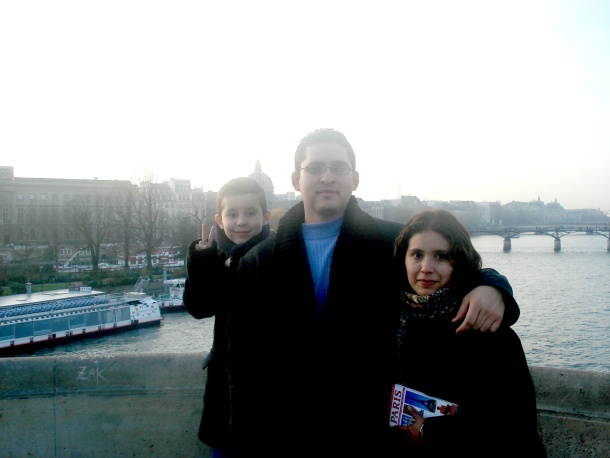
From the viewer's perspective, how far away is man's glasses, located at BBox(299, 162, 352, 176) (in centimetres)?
180

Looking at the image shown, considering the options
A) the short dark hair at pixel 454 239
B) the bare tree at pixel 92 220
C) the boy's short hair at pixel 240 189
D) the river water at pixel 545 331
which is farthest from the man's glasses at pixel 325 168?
the bare tree at pixel 92 220

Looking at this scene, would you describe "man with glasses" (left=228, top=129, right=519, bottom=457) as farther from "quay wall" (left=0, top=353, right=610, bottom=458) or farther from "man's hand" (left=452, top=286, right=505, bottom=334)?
"quay wall" (left=0, top=353, right=610, bottom=458)

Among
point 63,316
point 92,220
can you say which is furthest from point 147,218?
point 63,316

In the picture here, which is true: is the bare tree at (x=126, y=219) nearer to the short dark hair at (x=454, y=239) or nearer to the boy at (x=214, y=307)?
the boy at (x=214, y=307)

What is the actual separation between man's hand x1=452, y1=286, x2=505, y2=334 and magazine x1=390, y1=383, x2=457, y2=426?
0.67ft

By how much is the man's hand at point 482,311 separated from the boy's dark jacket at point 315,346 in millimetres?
40

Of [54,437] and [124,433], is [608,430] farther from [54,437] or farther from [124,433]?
[54,437]

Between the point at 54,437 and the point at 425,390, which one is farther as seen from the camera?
the point at 54,437

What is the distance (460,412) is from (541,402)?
922 millimetres

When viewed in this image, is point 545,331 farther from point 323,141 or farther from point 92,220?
point 92,220

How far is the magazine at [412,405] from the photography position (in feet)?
4.83

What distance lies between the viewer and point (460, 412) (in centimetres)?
144

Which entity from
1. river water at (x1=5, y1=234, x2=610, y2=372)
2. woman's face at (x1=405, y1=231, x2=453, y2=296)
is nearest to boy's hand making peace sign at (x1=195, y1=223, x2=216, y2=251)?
woman's face at (x1=405, y1=231, x2=453, y2=296)

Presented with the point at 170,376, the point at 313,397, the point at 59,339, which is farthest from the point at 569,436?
the point at 59,339
